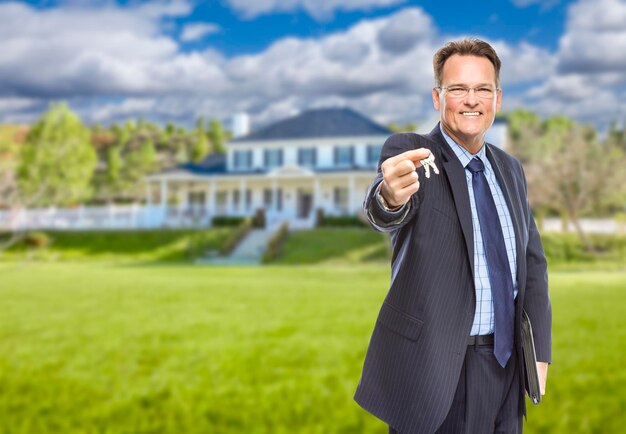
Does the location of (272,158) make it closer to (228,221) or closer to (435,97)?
(228,221)

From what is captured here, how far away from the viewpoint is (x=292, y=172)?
38.3m

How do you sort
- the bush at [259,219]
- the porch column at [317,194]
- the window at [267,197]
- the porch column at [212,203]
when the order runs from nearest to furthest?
the bush at [259,219] < the porch column at [317,194] < the porch column at [212,203] < the window at [267,197]

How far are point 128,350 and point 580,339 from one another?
823cm

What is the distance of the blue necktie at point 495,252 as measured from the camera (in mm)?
1340

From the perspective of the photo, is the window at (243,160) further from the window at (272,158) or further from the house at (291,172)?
the window at (272,158)

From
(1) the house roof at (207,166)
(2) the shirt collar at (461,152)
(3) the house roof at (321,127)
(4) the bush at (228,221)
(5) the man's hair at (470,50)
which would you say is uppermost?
(3) the house roof at (321,127)

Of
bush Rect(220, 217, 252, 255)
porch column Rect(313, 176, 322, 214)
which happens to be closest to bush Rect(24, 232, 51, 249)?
bush Rect(220, 217, 252, 255)

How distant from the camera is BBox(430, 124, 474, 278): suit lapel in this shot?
129cm

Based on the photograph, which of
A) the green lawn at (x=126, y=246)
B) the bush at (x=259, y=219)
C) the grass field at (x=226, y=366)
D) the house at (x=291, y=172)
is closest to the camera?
the grass field at (x=226, y=366)

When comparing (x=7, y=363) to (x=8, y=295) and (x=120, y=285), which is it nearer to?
(x=8, y=295)

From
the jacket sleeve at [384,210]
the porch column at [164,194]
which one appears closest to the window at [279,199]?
the porch column at [164,194]

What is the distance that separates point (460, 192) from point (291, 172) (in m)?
37.2

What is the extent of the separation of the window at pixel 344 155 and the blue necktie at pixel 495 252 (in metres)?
38.5

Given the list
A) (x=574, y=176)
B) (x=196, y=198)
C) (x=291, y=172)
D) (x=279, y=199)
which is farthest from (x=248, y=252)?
(x=574, y=176)
